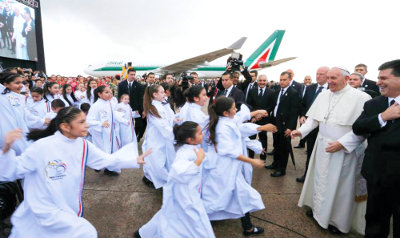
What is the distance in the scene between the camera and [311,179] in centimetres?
300

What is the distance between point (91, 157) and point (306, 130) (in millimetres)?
2717

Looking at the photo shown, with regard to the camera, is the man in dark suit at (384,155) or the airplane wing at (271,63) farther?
the airplane wing at (271,63)

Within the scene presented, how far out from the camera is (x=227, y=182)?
8.11 feet

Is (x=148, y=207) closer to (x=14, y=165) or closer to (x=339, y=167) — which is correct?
(x=14, y=165)

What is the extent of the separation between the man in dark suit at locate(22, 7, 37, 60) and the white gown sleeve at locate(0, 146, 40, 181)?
22.4 meters

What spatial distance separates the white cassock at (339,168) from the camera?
255 centimetres

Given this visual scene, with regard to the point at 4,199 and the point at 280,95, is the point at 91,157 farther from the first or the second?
the point at 280,95

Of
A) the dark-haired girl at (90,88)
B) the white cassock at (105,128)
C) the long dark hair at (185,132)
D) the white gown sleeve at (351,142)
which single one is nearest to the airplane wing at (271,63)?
the dark-haired girl at (90,88)

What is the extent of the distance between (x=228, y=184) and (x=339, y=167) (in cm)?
135

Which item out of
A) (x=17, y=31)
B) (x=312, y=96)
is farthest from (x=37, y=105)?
(x=17, y=31)

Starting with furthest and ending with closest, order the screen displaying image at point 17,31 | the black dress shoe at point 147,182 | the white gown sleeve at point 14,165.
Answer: the screen displaying image at point 17,31
the black dress shoe at point 147,182
the white gown sleeve at point 14,165

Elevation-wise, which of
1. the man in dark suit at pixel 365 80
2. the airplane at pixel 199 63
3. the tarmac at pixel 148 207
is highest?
the airplane at pixel 199 63

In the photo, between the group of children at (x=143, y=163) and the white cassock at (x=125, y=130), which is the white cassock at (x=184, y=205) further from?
the white cassock at (x=125, y=130)

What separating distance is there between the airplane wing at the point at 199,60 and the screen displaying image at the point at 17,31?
11358 millimetres
